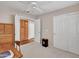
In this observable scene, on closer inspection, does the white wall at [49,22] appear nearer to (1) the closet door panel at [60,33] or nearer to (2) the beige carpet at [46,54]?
(1) the closet door panel at [60,33]

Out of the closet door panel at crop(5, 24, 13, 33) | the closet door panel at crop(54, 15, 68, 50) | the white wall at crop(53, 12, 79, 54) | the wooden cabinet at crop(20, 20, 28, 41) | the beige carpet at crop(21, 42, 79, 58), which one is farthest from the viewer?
the wooden cabinet at crop(20, 20, 28, 41)

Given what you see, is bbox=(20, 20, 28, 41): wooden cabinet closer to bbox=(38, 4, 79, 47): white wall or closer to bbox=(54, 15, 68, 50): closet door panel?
bbox=(38, 4, 79, 47): white wall

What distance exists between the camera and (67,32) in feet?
14.5

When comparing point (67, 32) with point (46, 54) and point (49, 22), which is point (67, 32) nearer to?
point (46, 54)

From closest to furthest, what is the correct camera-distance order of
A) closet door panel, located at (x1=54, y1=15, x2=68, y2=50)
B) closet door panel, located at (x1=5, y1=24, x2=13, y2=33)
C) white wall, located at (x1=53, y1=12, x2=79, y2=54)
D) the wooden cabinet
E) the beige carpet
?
the beige carpet < white wall, located at (x1=53, y1=12, x2=79, y2=54) < closet door panel, located at (x1=54, y1=15, x2=68, y2=50) < closet door panel, located at (x1=5, y1=24, x2=13, y2=33) < the wooden cabinet

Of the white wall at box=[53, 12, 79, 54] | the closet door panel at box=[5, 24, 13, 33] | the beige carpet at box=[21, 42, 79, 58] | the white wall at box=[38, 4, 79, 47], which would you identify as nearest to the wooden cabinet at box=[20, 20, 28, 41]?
the white wall at box=[38, 4, 79, 47]

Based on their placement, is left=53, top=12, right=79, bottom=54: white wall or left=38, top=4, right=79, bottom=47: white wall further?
left=38, top=4, right=79, bottom=47: white wall

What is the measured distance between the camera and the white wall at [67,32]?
4016 millimetres

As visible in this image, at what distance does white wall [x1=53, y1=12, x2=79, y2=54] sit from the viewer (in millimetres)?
4016

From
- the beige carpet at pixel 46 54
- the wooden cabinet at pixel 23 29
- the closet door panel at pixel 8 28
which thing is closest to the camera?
the beige carpet at pixel 46 54

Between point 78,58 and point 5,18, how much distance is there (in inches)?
157

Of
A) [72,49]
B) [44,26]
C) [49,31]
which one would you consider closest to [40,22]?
[44,26]

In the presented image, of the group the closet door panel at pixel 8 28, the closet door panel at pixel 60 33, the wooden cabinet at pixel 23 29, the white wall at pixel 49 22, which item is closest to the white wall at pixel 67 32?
the closet door panel at pixel 60 33

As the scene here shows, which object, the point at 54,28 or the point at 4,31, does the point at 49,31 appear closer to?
the point at 54,28
